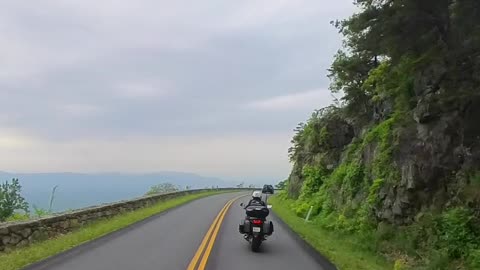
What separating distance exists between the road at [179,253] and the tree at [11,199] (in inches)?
517

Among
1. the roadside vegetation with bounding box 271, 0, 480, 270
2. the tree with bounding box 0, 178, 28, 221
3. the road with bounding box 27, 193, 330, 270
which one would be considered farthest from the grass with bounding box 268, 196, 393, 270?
the tree with bounding box 0, 178, 28, 221

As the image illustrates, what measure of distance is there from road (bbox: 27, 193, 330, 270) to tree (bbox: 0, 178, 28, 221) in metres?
13.1

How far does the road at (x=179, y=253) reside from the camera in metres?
10.6

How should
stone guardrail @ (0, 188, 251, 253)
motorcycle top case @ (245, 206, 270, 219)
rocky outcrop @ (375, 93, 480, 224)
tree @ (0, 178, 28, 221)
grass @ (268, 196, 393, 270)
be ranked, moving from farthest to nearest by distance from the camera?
tree @ (0, 178, 28, 221)
motorcycle top case @ (245, 206, 270, 219)
rocky outcrop @ (375, 93, 480, 224)
stone guardrail @ (0, 188, 251, 253)
grass @ (268, 196, 393, 270)

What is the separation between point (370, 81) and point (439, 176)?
29.2 ft

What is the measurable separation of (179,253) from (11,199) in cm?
1948

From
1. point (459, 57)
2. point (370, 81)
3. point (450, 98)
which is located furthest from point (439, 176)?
point (370, 81)

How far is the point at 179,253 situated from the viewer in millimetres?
12344

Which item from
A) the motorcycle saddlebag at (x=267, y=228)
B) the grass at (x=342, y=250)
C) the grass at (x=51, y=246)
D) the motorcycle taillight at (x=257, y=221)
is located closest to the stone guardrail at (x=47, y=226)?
the grass at (x=51, y=246)

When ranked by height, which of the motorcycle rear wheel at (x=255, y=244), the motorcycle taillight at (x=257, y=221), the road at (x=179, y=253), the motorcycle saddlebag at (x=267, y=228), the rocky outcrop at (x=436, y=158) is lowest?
the road at (x=179, y=253)

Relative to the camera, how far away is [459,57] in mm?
13438

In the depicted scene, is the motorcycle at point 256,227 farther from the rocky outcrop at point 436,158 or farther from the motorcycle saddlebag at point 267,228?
the rocky outcrop at point 436,158

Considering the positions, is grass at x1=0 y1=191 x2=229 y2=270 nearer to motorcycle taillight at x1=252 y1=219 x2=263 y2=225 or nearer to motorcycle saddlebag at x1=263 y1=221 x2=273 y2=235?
motorcycle taillight at x1=252 y1=219 x2=263 y2=225

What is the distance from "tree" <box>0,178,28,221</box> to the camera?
27594mm
